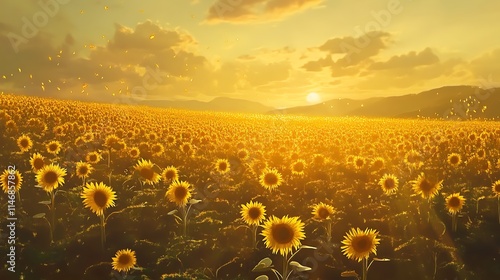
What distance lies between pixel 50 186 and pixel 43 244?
151 centimetres

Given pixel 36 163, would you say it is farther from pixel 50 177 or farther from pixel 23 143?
pixel 23 143

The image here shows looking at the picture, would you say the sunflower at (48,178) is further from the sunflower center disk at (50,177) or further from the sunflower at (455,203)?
the sunflower at (455,203)

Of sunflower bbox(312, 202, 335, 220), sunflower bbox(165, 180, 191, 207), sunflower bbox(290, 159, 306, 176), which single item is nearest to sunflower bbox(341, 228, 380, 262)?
sunflower bbox(312, 202, 335, 220)

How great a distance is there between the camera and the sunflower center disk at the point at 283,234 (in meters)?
9.12

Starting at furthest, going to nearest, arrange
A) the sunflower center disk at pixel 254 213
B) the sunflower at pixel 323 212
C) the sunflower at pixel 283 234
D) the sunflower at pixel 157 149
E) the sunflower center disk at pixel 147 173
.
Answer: the sunflower at pixel 157 149
the sunflower center disk at pixel 147 173
the sunflower at pixel 323 212
the sunflower center disk at pixel 254 213
the sunflower at pixel 283 234

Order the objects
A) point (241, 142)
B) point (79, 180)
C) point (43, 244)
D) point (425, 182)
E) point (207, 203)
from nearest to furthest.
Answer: point (43, 244) → point (425, 182) → point (207, 203) → point (79, 180) → point (241, 142)

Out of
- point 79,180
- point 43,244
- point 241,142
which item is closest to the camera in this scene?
point 43,244

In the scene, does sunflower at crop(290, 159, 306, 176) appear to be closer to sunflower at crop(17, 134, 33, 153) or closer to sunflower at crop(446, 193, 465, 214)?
sunflower at crop(446, 193, 465, 214)

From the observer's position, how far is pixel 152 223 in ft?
43.3

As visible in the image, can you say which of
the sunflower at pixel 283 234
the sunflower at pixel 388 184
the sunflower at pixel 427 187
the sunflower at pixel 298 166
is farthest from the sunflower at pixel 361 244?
the sunflower at pixel 298 166

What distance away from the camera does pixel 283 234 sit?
30.0ft

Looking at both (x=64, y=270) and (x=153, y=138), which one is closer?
(x=64, y=270)

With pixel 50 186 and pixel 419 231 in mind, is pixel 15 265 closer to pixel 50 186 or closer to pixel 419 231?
pixel 50 186

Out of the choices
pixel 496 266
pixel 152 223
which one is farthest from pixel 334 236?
pixel 152 223
